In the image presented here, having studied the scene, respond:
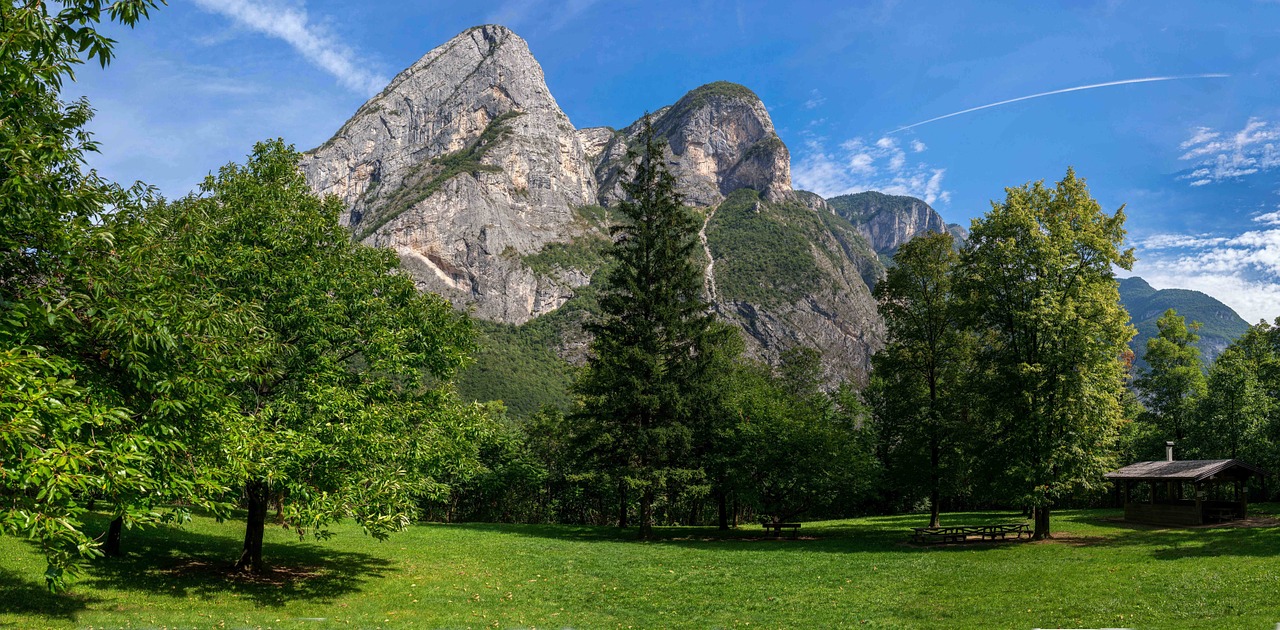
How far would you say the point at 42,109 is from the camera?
25.5ft

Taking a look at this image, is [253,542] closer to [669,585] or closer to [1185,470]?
[669,585]

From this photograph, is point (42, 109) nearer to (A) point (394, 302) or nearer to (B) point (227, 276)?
(B) point (227, 276)

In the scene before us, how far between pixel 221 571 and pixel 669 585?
35.2 feet

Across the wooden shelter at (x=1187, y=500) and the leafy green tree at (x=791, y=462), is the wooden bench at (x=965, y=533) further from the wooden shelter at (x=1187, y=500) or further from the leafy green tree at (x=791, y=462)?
the wooden shelter at (x=1187, y=500)

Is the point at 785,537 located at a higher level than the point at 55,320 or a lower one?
lower

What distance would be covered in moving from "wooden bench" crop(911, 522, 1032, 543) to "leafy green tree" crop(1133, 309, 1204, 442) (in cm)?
2534

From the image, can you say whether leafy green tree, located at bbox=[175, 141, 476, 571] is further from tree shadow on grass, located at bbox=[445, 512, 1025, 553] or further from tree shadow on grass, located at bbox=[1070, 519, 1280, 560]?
tree shadow on grass, located at bbox=[1070, 519, 1280, 560]

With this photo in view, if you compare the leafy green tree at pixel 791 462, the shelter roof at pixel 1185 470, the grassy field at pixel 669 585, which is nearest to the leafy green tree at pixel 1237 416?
the shelter roof at pixel 1185 470

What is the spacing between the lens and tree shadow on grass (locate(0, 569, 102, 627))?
37.1 ft

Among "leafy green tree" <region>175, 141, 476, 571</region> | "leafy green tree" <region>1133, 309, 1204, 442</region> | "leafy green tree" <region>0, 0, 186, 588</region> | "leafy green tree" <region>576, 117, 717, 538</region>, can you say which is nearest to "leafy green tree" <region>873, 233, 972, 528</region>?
"leafy green tree" <region>576, 117, 717, 538</region>

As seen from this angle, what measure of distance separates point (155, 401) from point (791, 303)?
186m

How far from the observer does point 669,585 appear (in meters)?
17.3

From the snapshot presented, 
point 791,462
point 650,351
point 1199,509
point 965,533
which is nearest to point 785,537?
point 791,462

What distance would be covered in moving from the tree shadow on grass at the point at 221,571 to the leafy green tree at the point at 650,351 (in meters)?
12.0
